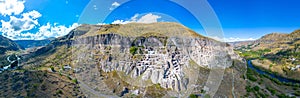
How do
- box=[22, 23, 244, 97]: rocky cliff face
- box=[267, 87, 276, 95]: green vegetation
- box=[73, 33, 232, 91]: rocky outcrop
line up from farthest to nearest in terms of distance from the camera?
box=[267, 87, 276, 95]: green vegetation < box=[73, 33, 232, 91]: rocky outcrop < box=[22, 23, 244, 97]: rocky cliff face

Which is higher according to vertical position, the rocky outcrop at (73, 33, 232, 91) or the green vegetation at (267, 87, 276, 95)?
the rocky outcrop at (73, 33, 232, 91)

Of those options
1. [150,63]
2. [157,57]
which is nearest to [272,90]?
[157,57]

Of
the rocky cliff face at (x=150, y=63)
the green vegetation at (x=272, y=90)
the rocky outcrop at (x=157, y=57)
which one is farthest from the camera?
the green vegetation at (x=272, y=90)

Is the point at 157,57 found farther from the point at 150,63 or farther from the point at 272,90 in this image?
the point at 272,90

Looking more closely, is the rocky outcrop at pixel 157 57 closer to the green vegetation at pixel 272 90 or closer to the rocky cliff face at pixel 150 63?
the rocky cliff face at pixel 150 63

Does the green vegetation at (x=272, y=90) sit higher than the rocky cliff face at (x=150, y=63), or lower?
lower

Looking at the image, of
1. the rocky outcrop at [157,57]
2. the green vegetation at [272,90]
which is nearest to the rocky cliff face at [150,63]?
the rocky outcrop at [157,57]

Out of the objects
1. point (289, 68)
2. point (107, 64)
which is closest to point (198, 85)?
point (107, 64)

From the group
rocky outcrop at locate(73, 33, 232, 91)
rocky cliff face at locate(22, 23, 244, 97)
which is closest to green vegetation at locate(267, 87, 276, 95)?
rocky cliff face at locate(22, 23, 244, 97)

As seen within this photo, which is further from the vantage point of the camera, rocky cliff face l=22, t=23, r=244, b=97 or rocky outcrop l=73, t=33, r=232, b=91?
rocky outcrop l=73, t=33, r=232, b=91

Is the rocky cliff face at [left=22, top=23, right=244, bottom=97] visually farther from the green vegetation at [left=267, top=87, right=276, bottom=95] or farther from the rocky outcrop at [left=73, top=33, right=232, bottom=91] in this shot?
the green vegetation at [left=267, top=87, right=276, bottom=95]

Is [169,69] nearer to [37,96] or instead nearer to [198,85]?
[198,85]
